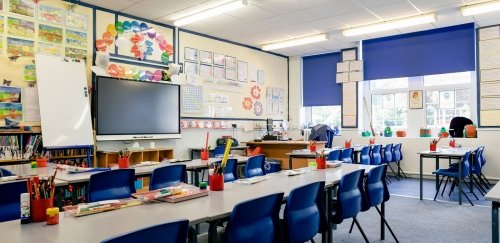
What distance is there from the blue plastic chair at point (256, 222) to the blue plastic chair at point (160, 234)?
0.37 meters

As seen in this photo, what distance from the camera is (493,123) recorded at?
6.88 meters

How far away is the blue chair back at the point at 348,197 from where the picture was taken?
2.70 metres

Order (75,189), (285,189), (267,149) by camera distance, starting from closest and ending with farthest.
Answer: (285,189) → (75,189) → (267,149)

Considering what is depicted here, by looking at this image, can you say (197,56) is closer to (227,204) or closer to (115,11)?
(115,11)

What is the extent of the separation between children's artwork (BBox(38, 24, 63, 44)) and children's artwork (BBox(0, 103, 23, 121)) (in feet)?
3.35

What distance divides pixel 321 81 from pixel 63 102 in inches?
248

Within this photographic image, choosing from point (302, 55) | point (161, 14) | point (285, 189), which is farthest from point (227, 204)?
point (302, 55)

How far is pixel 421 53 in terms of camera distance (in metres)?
7.68

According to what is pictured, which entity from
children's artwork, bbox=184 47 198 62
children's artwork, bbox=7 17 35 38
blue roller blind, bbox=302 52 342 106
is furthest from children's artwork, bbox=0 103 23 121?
blue roller blind, bbox=302 52 342 106

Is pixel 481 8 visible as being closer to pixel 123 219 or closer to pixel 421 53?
pixel 421 53

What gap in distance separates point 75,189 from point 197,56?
467 cm

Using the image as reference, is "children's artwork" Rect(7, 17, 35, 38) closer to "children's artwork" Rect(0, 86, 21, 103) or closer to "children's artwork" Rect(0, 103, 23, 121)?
"children's artwork" Rect(0, 86, 21, 103)

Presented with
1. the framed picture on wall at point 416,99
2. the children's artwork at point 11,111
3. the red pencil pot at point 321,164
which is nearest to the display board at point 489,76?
the framed picture on wall at point 416,99

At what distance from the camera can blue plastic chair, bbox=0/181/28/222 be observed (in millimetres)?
2322
